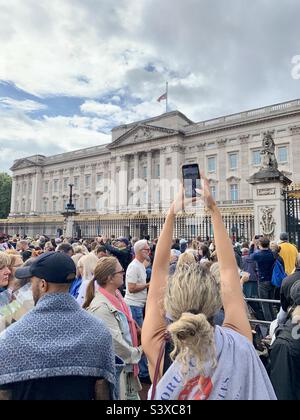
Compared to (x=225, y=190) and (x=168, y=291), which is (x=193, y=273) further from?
(x=225, y=190)

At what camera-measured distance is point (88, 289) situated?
3350mm

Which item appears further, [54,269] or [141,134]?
[141,134]

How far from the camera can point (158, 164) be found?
49.2 meters

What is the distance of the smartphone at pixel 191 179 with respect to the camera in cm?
210

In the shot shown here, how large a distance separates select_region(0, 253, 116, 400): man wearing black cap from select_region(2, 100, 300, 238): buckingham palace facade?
72.5 ft

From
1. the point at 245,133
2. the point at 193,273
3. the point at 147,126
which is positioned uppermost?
the point at 147,126

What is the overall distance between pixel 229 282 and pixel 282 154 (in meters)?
41.1

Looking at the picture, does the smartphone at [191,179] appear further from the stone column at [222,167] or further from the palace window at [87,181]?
the palace window at [87,181]

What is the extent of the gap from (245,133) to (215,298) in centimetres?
4323

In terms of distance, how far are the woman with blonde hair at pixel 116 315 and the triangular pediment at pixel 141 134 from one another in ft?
146

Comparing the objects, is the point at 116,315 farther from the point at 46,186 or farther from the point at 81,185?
the point at 46,186

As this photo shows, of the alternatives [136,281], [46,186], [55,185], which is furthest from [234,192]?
[46,186]
